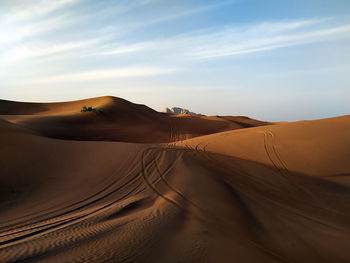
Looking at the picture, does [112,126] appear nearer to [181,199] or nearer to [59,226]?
[181,199]

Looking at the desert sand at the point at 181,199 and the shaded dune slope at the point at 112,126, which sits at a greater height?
the shaded dune slope at the point at 112,126

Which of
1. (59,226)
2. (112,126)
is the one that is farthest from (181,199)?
(112,126)

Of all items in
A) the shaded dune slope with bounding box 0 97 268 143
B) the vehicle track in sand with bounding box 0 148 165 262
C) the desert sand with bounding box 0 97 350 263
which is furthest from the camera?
the shaded dune slope with bounding box 0 97 268 143

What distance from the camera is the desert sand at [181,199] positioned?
324 cm

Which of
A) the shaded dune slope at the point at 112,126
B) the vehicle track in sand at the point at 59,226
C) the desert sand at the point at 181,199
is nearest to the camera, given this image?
the vehicle track in sand at the point at 59,226

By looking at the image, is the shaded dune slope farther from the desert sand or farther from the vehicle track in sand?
the vehicle track in sand

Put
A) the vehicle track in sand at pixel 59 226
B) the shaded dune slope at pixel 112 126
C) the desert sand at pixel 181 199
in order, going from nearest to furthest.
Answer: the vehicle track in sand at pixel 59 226 < the desert sand at pixel 181 199 < the shaded dune slope at pixel 112 126

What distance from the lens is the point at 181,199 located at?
4926 mm

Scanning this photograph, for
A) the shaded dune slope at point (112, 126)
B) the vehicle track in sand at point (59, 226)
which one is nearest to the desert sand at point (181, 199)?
the vehicle track in sand at point (59, 226)

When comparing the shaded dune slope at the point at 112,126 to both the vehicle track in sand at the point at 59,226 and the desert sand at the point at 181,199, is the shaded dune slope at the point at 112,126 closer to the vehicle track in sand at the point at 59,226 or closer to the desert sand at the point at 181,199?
the desert sand at the point at 181,199

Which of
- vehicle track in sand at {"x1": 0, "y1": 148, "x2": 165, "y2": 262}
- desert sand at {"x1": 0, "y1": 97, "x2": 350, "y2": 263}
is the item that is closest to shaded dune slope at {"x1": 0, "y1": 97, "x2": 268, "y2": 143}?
desert sand at {"x1": 0, "y1": 97, "x2": 350, "y2": 263}

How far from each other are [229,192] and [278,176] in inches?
97.3

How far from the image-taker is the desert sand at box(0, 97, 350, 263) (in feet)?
10.6

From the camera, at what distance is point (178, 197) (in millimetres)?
5008
